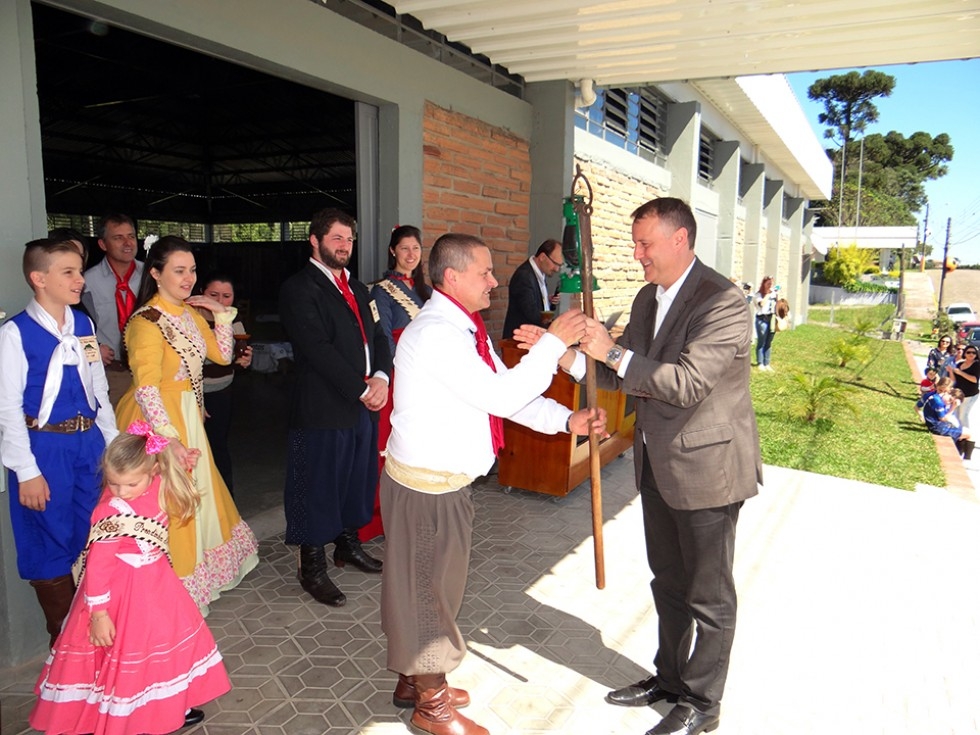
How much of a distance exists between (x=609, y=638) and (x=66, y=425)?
2.95 meters

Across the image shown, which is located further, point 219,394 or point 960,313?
point 960,313

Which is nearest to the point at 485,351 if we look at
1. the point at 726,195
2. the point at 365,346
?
the point at 365,346

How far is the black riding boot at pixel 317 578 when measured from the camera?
390cm

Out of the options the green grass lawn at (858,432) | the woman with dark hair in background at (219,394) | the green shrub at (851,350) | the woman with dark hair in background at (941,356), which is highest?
the woman with dark hair in background at (219,394)

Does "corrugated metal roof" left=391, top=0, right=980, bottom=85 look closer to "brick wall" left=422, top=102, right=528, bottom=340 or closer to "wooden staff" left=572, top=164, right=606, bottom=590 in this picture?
"brick wall" left=422, top=102, right=528, bottom=340

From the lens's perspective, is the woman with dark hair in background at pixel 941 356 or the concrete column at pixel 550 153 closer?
the concrete column at pixel 550 153

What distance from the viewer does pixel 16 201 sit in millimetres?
3100

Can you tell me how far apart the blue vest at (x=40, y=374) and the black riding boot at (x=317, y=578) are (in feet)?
4.94

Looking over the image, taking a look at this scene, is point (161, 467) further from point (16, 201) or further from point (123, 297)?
point (123, 297)

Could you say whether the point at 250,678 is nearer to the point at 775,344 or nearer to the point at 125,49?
the point at 125,49

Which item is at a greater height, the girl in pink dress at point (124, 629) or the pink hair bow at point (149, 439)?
the pink hair bow at point (149, 439)

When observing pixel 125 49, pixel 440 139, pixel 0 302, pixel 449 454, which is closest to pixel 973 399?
pixel 440 139

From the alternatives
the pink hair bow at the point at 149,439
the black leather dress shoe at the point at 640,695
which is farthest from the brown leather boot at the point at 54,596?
the black leather dress shoe at the point at 640,695

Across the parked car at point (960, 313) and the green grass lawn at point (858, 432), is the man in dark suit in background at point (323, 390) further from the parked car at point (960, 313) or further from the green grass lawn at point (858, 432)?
the parked car at point (960, 313)
